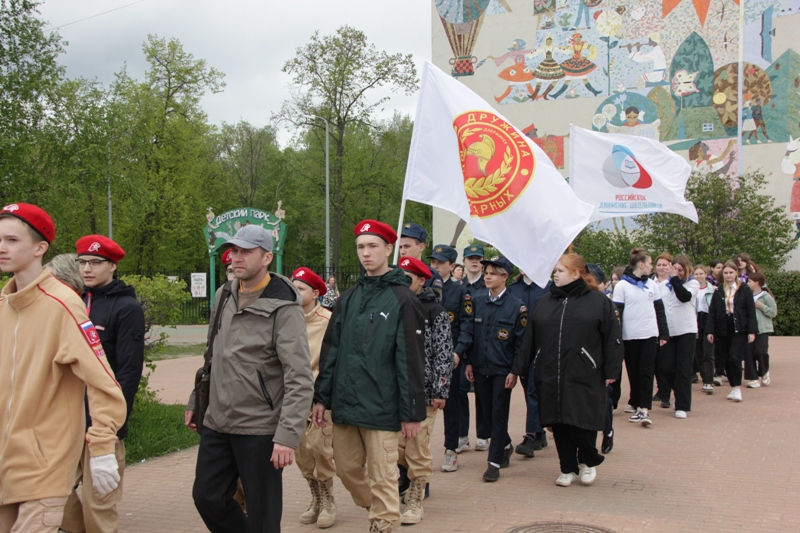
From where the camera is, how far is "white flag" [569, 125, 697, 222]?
1030 cm

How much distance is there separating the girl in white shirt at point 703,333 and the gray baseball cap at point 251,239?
401 inches

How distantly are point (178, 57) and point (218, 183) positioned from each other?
24.8 feet

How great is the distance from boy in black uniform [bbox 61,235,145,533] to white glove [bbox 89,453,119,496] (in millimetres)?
1382

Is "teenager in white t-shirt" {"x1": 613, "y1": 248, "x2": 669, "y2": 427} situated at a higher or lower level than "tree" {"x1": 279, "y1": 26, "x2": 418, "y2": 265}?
lower

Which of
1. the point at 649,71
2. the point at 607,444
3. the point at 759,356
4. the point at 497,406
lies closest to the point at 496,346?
the point at 497,406

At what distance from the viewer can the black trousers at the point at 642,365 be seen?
32.1ft

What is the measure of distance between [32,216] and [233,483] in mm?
1805

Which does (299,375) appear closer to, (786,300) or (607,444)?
(607,444)

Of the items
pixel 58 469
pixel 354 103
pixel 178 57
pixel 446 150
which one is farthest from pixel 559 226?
pixel 178 57

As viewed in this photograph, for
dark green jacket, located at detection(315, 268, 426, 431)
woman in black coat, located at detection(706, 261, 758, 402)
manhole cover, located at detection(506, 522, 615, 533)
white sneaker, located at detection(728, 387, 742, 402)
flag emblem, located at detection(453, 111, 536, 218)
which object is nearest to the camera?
dark green jacket, located at detection(315, 268, 426, 431)

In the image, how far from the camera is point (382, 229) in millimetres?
5105

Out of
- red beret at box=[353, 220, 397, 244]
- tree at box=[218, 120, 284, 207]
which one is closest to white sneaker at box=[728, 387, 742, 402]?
red beret at box=[353, 220, 397, 244]

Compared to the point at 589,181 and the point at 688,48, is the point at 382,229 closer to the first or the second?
the point at 589,181

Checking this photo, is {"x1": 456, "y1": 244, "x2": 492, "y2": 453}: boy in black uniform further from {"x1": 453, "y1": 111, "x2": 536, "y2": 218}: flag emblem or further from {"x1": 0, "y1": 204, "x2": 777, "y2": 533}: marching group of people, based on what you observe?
{"x1": 453, "y1": 111, "x2": 536, "y2": 218}: flag emblem
